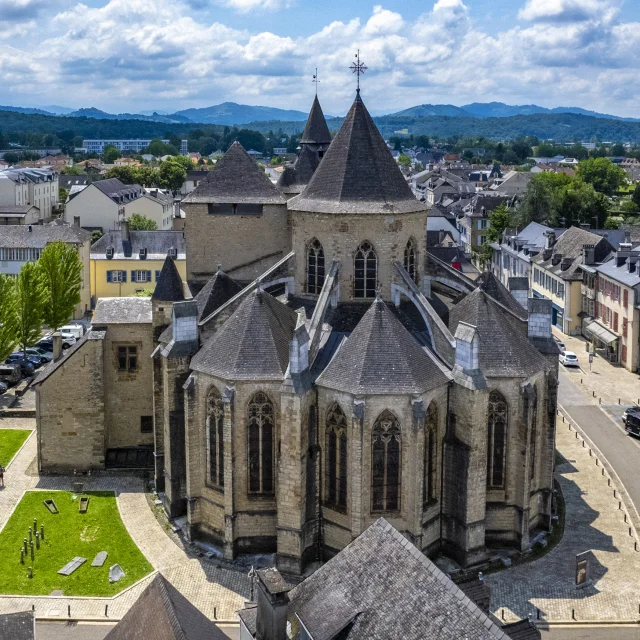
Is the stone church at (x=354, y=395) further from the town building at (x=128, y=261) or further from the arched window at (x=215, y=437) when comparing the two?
the town building at (x=128, y=261)

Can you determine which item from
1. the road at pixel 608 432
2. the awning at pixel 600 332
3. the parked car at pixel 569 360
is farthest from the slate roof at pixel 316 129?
the awning at pixel 600 332

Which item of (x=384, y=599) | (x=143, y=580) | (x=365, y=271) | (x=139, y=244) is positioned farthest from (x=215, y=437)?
(x=139, y=244)

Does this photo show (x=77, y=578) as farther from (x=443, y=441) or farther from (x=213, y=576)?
(x=443, y=441)

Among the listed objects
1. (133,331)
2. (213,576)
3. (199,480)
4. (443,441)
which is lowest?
(213,576)

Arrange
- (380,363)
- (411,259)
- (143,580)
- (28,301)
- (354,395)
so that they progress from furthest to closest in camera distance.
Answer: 1. (28,301)
2. (411,259)
3. (380,363)
4. (143,580)
5. (354,395)

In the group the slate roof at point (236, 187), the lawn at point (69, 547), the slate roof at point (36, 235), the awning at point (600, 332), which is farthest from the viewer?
the slate roof at point (36, 235)

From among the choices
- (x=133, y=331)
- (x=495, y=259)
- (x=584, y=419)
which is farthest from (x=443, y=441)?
(x=495, y=259)

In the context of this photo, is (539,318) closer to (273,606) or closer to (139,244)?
(273,606)
